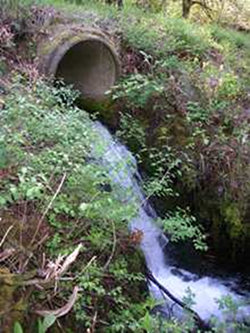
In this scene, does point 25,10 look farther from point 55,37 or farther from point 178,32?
point 178,32

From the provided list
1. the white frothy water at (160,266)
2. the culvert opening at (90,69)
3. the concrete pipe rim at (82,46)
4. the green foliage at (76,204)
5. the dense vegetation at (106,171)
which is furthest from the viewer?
the culvert opening at (90,69)

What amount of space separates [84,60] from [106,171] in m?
3.54

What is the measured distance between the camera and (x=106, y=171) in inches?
173

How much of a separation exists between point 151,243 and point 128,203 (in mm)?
1349

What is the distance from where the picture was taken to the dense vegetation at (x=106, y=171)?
11.3 feet

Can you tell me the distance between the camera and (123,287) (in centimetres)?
412

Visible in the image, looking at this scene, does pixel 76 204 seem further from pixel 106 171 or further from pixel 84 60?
pixel 84 60

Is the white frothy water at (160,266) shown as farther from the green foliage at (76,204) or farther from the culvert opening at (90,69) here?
the culvert opening at (90,69)

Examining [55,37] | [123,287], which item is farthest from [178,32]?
[123,287]

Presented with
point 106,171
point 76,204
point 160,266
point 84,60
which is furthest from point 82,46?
point 76,204

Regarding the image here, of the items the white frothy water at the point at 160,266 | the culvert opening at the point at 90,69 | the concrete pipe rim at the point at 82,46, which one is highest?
the concrete pipe rim at the point at 82,46

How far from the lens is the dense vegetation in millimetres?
3439

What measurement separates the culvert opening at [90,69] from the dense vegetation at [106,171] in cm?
28

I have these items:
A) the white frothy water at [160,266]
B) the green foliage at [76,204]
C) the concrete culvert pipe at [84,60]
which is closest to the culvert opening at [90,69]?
the concrete culvert pipe at [84,60]
